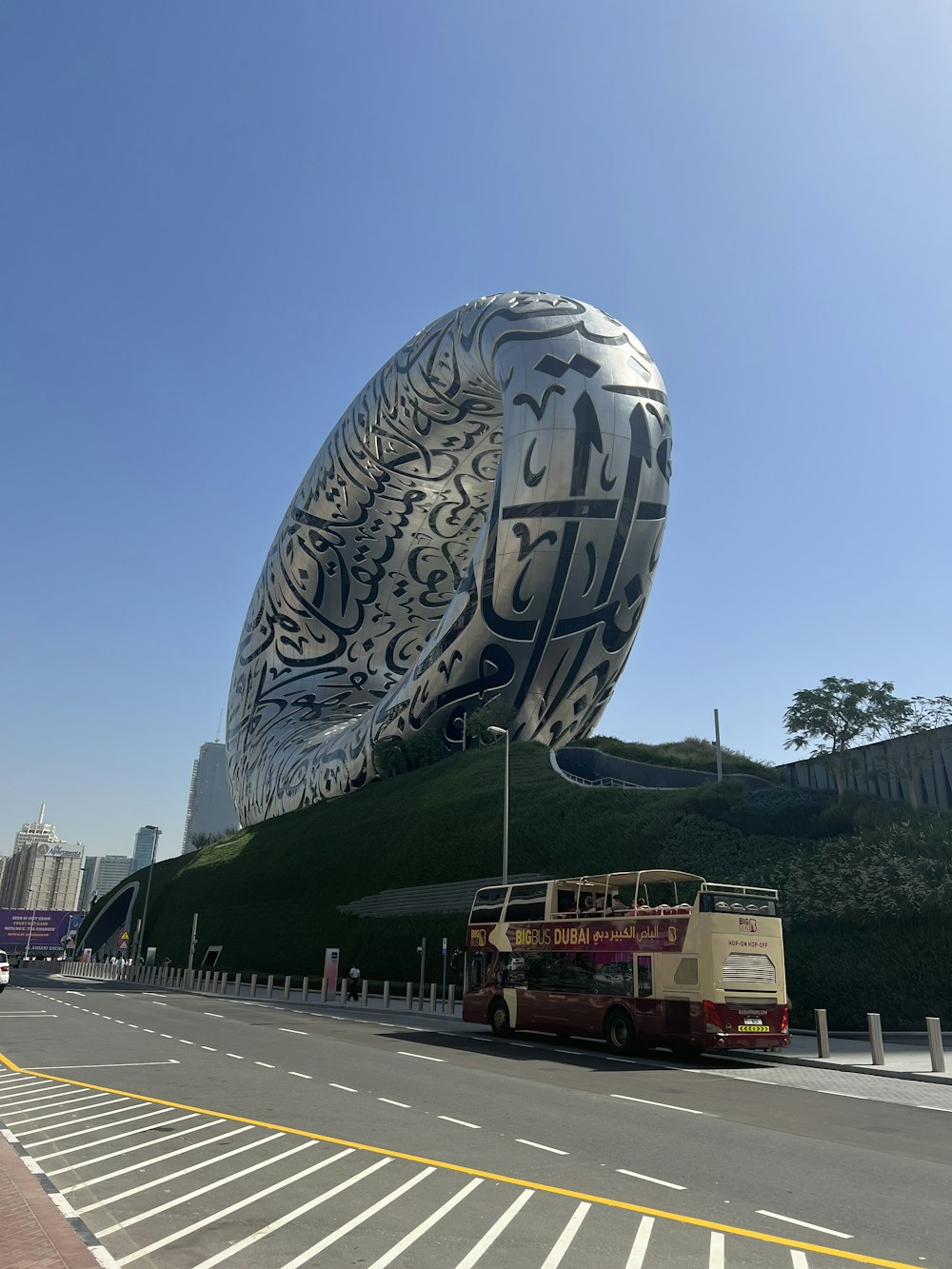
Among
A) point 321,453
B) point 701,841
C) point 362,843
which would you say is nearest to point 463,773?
point 362,843

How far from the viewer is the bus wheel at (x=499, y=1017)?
21406mm

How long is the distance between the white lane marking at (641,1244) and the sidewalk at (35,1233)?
2857 millimetres

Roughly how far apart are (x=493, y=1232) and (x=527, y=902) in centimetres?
1584

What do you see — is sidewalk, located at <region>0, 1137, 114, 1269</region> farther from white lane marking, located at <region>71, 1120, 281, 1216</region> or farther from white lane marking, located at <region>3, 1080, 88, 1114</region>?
white lane marking, located at <region>3, 1080, 88, 1114</region>

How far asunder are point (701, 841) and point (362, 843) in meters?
15.5

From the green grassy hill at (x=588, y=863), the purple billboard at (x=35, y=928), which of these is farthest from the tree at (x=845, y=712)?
the purple billboard at (x=35, y=928)

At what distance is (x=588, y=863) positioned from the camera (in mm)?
30344

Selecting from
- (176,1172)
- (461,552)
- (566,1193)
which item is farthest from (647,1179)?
A: (461,552)

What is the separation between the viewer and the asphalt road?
228 inches

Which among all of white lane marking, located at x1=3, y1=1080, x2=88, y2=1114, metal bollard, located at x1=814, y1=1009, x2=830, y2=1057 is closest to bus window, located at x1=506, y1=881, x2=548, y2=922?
metal bollard, located at x1=814, y1=1009, x2=830, y2=1057

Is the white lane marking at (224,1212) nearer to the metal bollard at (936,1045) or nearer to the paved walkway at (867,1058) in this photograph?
the paved walkway at (867,1058)

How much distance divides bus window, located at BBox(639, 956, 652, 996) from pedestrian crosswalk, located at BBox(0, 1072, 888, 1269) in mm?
10204

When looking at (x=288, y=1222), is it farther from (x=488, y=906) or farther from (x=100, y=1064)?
(x=488, y=906)

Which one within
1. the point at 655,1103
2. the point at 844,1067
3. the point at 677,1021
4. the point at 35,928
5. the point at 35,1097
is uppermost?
the point at 35,928
